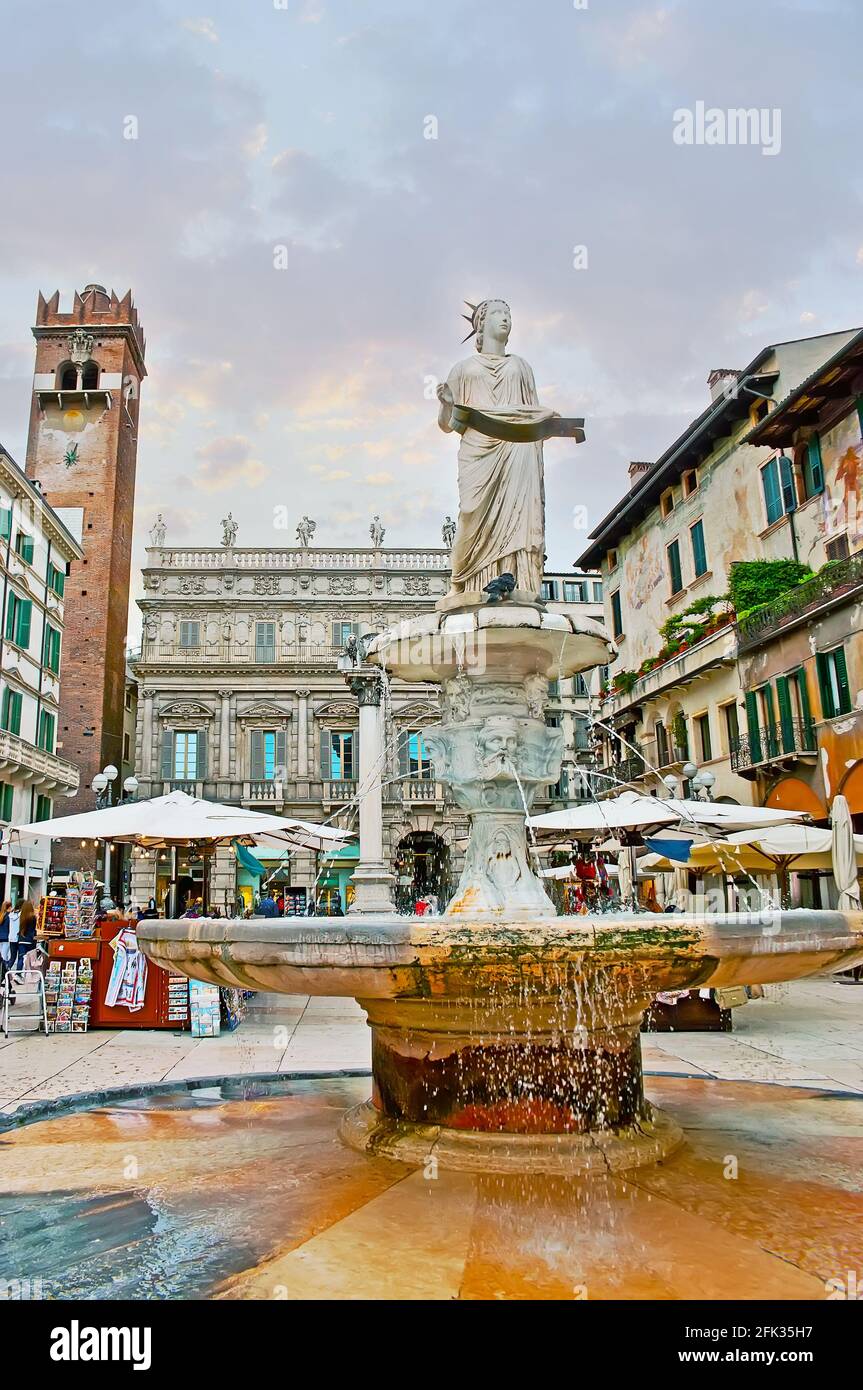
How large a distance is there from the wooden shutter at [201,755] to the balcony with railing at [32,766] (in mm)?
8372

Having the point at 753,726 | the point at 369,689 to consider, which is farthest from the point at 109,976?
the point at 753,726

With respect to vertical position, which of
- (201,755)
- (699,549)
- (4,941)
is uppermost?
(699,549)

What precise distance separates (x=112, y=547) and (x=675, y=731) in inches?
1211

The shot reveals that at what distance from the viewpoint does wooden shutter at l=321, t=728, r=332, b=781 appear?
4400cm

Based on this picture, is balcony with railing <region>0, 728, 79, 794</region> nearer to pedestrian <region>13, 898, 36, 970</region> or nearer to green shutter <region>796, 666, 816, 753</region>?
pedestrian <region>13, 898, 36, 970</region>

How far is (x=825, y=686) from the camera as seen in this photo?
64.8ft

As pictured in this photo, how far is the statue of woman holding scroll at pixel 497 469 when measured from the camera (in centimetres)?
658

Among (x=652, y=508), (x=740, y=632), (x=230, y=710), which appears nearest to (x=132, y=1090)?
(x=740, y=632)

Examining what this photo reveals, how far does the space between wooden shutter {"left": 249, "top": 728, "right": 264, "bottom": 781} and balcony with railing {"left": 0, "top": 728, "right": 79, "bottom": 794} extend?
380 inches

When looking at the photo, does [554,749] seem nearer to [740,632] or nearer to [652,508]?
[740,632]

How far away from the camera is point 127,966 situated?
36.8 ft

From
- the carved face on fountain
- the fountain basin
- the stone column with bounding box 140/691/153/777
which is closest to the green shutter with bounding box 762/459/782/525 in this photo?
the carved face on fountain

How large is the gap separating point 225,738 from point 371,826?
23279 millimetres

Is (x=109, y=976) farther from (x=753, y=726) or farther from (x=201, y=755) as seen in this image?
(x=201, y=755)
